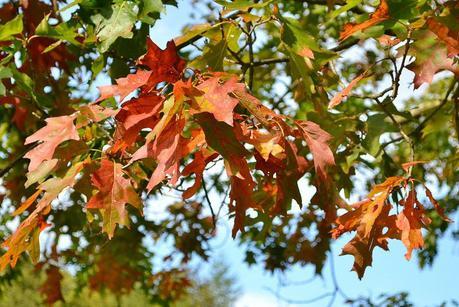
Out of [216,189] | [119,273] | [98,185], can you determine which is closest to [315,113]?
[98,185]

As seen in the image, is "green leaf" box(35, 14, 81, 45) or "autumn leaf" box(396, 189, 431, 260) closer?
"autumn leaf" box(396, 189, 431, 260)

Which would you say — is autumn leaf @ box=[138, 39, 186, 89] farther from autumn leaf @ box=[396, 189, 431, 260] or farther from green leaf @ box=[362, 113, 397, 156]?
green leaf @ box=[362, 113, 397, 156]

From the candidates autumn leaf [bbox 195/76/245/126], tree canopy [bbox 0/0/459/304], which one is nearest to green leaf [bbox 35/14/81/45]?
tree canopy [bbox 0/0/459/304]

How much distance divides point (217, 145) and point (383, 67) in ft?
10.9

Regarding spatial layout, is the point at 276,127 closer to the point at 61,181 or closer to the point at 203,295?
the point at 61,181

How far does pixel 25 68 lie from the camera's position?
273 cm

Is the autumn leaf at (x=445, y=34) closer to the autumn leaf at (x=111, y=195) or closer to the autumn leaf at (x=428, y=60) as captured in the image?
the autumn leaf at (x=428, y=60)

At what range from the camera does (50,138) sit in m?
1.86

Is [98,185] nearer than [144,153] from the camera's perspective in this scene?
No

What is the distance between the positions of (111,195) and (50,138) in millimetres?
213

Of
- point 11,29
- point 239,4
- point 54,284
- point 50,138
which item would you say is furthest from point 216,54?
point 54,284

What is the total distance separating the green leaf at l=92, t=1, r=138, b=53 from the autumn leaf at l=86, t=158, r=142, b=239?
1.44 feet

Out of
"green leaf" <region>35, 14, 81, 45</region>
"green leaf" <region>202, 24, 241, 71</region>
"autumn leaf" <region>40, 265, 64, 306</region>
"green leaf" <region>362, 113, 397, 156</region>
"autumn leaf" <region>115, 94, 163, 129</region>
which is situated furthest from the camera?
"autumn leaf" <region>40, 265, 64, 306</region>

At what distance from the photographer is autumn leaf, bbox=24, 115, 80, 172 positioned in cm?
183
